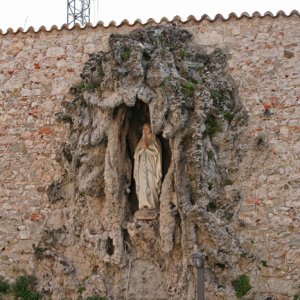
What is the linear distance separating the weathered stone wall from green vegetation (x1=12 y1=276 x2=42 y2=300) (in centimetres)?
15

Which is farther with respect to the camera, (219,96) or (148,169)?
(219,96)

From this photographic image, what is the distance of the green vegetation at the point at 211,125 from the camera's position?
7828 mm

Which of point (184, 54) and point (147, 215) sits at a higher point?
point (184, 54)

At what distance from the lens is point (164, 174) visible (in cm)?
786

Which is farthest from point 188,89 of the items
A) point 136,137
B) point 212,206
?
point 212,206

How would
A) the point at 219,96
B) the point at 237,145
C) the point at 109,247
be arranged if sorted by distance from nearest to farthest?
1. the point at 109,247
2. the point at 237,145
3. the point at 219,96

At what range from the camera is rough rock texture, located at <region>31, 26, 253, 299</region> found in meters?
7.45

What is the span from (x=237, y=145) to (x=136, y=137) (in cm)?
140

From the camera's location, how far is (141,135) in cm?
809

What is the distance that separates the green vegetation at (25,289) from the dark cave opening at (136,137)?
1726mm

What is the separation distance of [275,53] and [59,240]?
3.96m

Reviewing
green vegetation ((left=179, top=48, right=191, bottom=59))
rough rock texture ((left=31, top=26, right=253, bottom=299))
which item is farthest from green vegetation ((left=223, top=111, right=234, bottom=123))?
green vegetation ((left=179, top=48, right=191, bottom=59))

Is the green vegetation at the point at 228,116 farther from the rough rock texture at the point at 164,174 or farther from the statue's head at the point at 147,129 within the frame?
the statue's head at the point at 147,129

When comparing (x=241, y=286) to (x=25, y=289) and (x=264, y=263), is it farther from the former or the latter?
(x=25, y=289)
